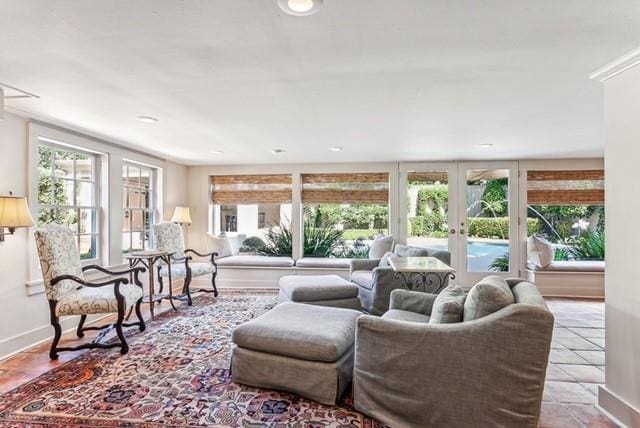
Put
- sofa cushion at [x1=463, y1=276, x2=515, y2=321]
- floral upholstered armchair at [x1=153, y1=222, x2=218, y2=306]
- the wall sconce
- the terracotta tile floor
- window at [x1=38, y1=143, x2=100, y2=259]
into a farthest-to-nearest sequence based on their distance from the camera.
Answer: floral upholstered armchair at [x1=153, y1=222, x2=218, y2=306]
window at [x1=38, y1=143, x2=100, y2=259]
the wall sconce
the terracotta tile floor
sofa cushion at [x1=463, y1=276, x2=515, y2=321]

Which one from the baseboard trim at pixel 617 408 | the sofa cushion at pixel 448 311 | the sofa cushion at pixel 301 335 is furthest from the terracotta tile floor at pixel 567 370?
the sofa cushion at pixel 301 335

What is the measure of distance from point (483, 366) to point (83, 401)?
8.03ft

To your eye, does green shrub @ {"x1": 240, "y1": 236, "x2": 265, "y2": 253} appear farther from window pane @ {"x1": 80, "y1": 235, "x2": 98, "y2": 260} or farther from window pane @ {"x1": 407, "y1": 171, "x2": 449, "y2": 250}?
window pane @ {"x1": 407, "y1": 171, "x2": 449, "y2": 250}

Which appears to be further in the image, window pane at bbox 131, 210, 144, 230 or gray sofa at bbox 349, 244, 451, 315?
window pane at bbox 131, 210, 144, 230

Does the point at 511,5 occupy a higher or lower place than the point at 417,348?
higher

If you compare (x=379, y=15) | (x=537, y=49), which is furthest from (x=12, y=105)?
(x=537, y=49)

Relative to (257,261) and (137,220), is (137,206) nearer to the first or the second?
(137,220)

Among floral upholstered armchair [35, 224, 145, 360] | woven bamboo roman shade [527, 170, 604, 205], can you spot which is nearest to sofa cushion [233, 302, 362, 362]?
floral upholstered armchair [35, 224, 145, 360]

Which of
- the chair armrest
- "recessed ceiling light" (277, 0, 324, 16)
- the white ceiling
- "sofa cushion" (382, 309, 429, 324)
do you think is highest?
the white ceiling

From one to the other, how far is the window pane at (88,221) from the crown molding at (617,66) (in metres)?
4.93

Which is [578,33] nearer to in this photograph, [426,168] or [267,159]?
[426,168]

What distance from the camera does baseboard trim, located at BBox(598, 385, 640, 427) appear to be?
1.89 metres

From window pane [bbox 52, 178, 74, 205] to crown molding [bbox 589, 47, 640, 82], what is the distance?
4.79 metres

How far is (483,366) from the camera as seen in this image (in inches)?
68.7
